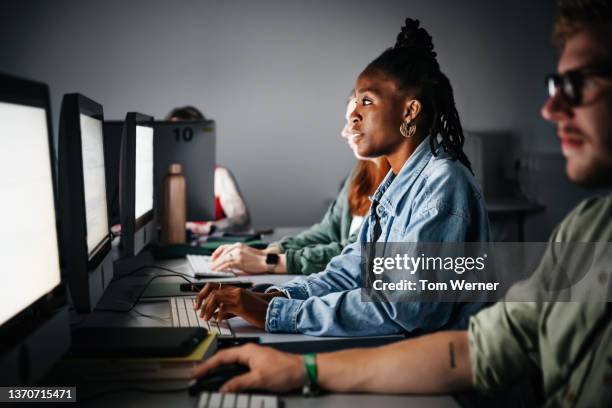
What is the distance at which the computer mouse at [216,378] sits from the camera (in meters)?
0.96

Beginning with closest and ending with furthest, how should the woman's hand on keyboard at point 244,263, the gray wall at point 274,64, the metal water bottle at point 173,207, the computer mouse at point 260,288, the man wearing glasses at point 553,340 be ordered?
the man wearing glasses at point 553,340 → the computer mouse at point 260,288 → the woman's hand on keyboard at point 244,263 → the metal water bottle at point 173,207 → the gray wall at point 274,64

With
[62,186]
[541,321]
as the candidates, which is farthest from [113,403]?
[541,321]

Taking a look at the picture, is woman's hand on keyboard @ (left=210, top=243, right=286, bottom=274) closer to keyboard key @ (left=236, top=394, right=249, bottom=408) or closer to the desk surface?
the desk surface

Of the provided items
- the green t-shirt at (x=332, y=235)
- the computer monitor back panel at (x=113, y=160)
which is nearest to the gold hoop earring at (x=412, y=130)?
the green t-shirt at (x=332, y=235)

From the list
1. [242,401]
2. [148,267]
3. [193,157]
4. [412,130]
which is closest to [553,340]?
[242,401]

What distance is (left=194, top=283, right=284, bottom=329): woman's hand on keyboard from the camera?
1359 mm

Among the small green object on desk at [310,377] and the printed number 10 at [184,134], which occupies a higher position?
the printed number 10 at [184,134]

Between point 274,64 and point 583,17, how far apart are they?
4.27 m

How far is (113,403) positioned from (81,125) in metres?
0.55

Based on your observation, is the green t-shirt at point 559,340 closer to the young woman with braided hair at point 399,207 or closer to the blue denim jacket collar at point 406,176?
the young woman with braided hair at point 399,207

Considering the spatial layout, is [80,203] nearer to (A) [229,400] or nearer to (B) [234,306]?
(B) [234,306]

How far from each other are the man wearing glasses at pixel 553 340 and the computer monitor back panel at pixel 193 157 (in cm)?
175

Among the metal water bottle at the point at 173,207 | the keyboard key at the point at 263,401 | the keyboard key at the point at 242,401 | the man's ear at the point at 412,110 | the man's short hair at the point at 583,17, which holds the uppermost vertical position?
the man's short hair at the point at 583,17

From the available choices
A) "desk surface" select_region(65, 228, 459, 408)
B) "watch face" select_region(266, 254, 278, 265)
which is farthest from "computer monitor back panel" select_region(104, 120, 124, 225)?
"watch face" select_region(266, 254, 278, 265)
